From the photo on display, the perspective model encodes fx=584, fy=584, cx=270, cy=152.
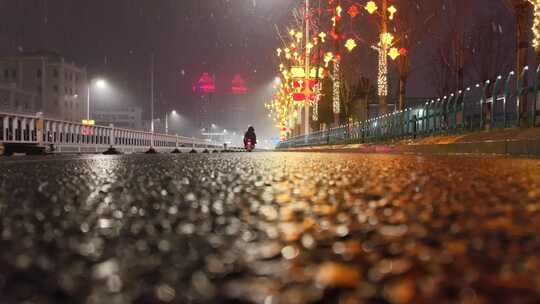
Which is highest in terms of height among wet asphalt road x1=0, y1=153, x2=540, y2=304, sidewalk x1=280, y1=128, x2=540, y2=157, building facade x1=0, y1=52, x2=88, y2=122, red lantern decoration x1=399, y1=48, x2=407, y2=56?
building facade x1=0, y1=52, x2=88, y2=122

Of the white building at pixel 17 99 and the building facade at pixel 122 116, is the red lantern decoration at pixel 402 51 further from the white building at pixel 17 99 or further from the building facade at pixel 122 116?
the building facade at pixel 122 116

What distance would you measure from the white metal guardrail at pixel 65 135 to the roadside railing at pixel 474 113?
13.3 m

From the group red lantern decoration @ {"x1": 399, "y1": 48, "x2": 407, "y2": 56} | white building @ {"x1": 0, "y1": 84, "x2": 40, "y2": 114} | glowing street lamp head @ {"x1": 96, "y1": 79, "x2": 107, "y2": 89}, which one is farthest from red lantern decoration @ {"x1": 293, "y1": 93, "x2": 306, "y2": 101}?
white building @ {"x1": 0, "y1": 84, "x2": 40, "y2": 114}

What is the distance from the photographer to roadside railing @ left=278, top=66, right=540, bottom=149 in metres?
12.7

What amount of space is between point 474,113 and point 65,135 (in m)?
16.4

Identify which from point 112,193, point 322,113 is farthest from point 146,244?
point 322,113

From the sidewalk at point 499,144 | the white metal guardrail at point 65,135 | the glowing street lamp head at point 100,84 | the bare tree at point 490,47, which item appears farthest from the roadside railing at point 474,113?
the glowing street lamp head at point 100,84

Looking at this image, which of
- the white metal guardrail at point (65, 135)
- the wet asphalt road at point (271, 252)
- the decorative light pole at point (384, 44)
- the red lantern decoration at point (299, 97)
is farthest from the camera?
the red lantern decoration at point (299, 97)

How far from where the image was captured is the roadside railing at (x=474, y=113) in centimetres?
1267

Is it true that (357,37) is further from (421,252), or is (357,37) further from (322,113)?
(322,113)

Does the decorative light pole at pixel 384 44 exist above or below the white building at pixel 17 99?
below

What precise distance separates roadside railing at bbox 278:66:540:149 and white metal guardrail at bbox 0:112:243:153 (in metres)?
13.3

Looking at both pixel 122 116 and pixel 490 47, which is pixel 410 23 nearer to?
pixel 490 47

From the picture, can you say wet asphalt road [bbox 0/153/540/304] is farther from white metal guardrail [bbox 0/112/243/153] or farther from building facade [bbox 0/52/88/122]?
building facade [bbox 0/52/88/122]
